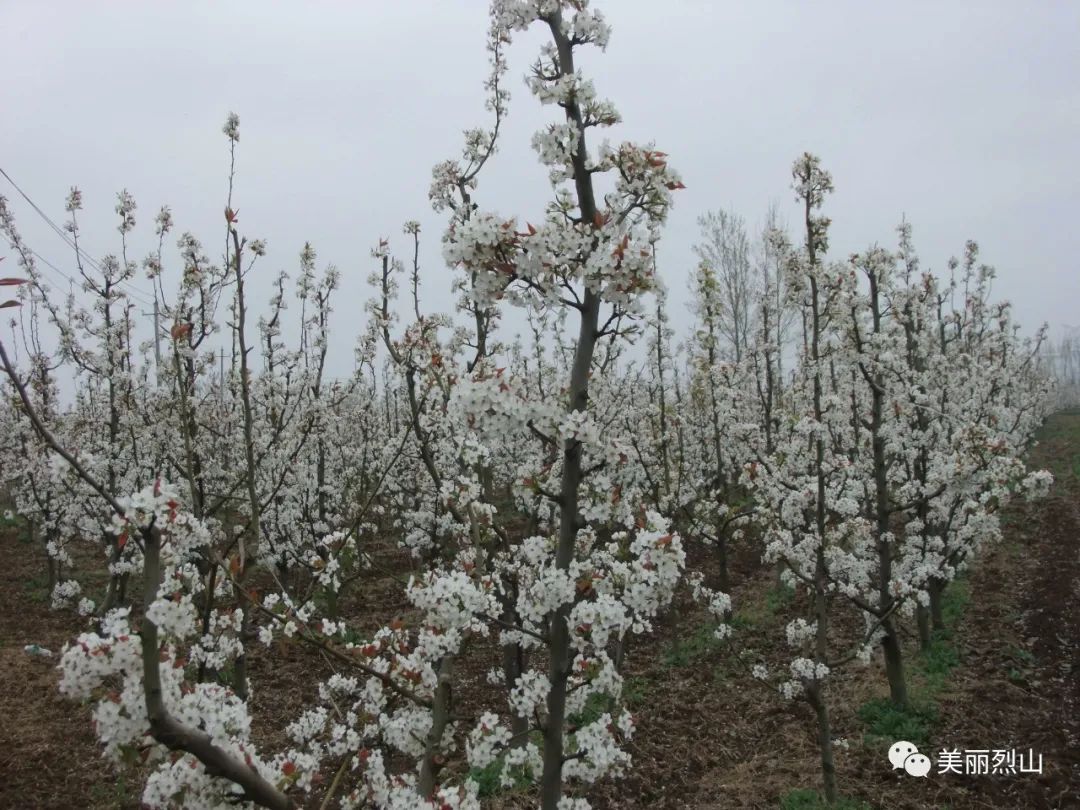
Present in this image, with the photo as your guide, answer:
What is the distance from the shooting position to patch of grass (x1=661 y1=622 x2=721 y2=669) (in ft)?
→ 35.7

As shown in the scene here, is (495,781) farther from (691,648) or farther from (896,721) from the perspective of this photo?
(691,648)

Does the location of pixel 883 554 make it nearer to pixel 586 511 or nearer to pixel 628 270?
pixel 586 511

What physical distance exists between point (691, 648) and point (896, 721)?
368 centimetres

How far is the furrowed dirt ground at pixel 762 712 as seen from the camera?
23.0ft

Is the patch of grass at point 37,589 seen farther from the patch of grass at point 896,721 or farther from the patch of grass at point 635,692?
→ the patch of grass at point 896,721

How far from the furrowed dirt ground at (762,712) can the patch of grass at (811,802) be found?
0.08 ft

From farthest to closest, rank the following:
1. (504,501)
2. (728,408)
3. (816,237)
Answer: (504,501), (728,408), (816,237)

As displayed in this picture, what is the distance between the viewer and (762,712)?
912 centimetres

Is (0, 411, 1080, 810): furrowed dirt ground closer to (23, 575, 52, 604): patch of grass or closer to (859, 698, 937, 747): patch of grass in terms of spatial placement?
(859, 698, 937, 747): patch of grass

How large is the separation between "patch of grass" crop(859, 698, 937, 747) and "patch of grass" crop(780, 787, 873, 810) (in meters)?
1.55

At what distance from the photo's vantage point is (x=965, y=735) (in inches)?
304

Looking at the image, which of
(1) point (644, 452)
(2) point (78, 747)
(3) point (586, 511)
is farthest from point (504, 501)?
(3) point (586, 511)

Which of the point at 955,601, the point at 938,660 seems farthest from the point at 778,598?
the point at 938,660

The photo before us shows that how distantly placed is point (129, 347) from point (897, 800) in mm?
11406
